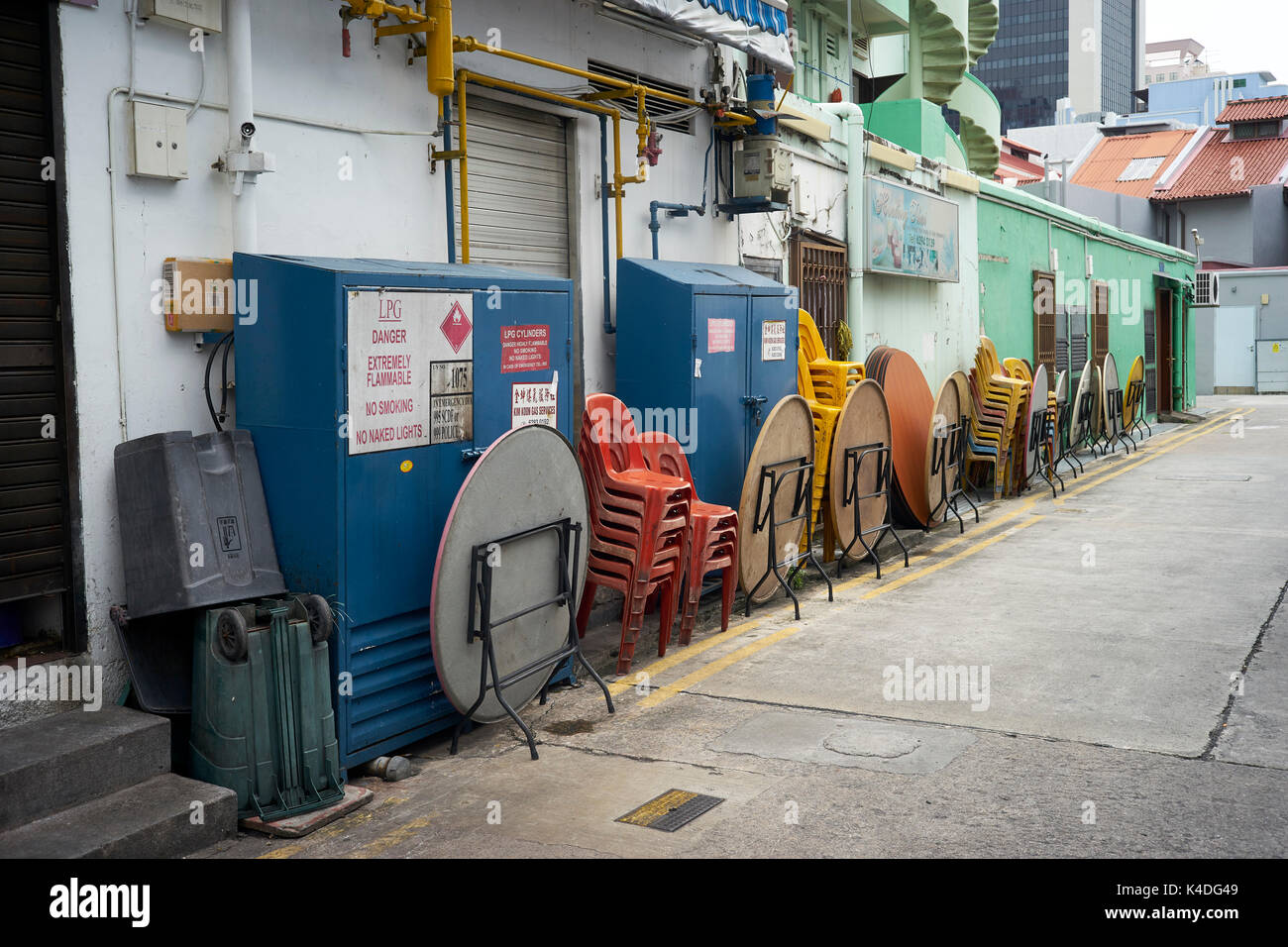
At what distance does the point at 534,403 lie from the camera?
20.1 ft

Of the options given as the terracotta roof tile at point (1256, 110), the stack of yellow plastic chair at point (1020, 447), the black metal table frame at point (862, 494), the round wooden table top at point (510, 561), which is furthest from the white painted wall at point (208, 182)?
the terracotta roof tile at point (1256, 110)

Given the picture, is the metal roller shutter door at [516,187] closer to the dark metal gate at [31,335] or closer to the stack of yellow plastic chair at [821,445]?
the stack of yellow plastic chair at [821,445]

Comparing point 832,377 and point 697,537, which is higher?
point 832,377

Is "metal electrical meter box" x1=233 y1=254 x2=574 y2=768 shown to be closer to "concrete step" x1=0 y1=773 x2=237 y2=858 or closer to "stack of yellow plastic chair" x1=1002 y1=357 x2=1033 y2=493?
"concrete step" x1=0 y1=773 x2=237 y2=858

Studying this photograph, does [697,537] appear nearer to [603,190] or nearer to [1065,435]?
[603,190]

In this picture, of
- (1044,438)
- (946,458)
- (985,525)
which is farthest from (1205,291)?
(946,458)

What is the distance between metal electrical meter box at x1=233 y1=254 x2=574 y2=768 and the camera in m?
5.01

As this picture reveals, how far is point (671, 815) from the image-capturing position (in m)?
4.66

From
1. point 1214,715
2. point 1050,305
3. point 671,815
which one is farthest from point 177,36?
point 1050,305

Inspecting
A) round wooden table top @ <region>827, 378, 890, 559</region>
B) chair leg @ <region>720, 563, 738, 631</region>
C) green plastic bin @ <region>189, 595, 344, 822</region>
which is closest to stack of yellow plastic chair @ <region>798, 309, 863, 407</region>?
round wooden table top @ <region>827, 378, 890, 559</region>

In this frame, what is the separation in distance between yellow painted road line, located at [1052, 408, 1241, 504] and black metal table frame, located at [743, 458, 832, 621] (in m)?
6.19

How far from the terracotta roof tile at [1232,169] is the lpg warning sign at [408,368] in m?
44.1

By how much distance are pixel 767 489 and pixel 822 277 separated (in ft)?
15.1

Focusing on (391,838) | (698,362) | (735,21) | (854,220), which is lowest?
(391,838)
